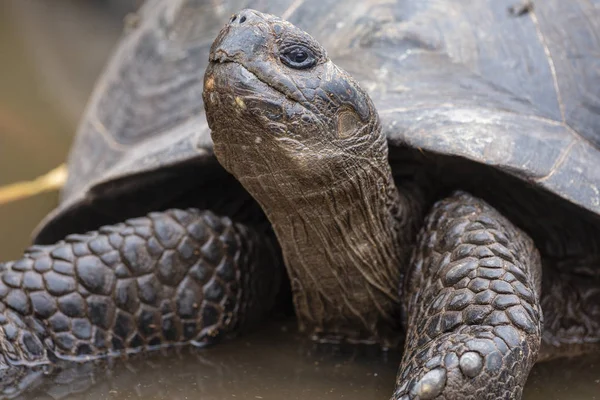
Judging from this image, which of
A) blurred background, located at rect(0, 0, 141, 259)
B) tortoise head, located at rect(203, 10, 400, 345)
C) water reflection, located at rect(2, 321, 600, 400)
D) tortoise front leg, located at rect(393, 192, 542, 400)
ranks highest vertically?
blurred background, located at rect(0, 0, 141, 259)

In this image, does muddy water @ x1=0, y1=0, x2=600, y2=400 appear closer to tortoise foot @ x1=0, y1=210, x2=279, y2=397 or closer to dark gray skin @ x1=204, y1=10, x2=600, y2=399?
tortoise foot @ x1=0, y1=210, x2=279, y2=397

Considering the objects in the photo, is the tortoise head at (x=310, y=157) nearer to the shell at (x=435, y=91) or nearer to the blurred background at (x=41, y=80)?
the shell at (x=435, y=91)

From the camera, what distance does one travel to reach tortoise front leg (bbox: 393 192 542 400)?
2861 millimetres

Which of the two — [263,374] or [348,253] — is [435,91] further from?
[263,374]

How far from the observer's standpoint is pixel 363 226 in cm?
351

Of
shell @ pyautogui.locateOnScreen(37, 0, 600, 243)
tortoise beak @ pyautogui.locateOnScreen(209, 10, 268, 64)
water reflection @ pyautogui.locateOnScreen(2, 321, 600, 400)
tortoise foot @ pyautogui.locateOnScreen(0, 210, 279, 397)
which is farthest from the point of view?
tortoise foot @ pyautogui.locateOnScreen(0, 210, 279, 397)

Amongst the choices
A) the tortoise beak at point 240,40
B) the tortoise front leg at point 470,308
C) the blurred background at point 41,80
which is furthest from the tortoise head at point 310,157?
the blurred background at point 41,80

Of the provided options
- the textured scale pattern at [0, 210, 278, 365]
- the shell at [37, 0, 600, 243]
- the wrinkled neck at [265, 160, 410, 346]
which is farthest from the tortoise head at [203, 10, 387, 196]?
the textured scale pattern at [0, 210, 278, 365]

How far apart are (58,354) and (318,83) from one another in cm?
146

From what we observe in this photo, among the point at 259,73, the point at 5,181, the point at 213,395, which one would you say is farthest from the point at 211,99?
the point at 5,181

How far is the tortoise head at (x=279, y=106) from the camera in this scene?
9.90 feet

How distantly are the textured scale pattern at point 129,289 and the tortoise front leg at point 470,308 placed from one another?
2.59ft

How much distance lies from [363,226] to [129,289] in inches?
37.2

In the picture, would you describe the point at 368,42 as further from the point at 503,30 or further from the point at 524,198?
the point at 524,198
